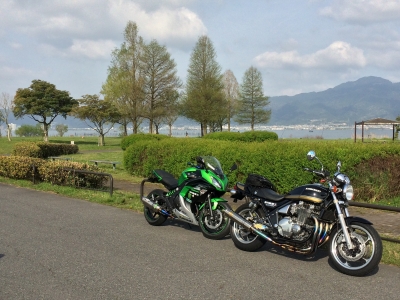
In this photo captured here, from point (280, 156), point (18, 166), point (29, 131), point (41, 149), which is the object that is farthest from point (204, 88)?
point (280, 156)

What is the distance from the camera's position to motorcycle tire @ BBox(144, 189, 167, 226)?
7062 mm

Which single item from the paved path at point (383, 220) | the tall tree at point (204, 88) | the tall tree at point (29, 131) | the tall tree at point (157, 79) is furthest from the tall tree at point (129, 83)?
the paved path at point (383, 220)

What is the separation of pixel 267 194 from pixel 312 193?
2.35 feet

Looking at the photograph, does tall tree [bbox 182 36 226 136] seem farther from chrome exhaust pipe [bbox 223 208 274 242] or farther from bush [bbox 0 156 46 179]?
chrome exhaust pipe [bbox 223 208 274 242]

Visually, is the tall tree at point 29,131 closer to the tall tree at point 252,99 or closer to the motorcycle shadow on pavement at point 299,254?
the tall tree at point 252,99

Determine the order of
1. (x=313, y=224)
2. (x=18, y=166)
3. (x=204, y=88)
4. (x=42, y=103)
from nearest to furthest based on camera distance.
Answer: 1. (x=313, y=224)
2. (x=18, y=166)
3. (x=42, y=103)
4. (x=204, y=88)

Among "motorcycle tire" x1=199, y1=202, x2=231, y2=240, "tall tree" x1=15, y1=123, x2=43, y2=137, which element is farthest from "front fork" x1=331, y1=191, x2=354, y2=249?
"tall tree" x1=15, y1=123, x2=43, y2=137

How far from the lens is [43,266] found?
15.7 feet

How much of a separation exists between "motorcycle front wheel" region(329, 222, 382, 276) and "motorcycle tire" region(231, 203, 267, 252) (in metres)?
1.08

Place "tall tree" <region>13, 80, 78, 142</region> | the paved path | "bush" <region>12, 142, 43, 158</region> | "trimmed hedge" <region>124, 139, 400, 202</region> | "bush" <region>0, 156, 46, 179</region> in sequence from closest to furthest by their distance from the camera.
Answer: the paved path, "trimmed hedge" <region>124, 139, 400, 202</region>, "bush" <region>0, 156, 46, 179</region>, "bush" <region>12, 142, 43, 158</region>, "tall tree" <region>13, 80, 78, 142</region>

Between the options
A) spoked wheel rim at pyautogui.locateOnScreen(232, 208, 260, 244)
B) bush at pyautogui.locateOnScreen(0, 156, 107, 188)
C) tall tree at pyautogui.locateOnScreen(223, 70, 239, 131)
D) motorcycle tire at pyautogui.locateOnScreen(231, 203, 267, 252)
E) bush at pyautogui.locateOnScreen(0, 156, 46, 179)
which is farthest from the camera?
tall tree at pyautogui.locateOnScreen(223, 70, 239, 131)

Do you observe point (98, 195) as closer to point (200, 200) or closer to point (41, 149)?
point (200, 200)

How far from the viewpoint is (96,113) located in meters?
39.3

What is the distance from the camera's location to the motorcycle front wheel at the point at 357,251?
14.3ft
